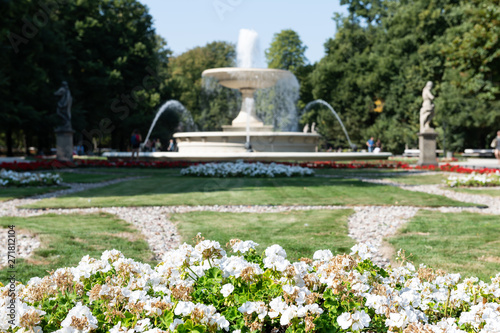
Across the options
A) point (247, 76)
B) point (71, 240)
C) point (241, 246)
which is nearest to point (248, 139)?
A: point (247, 76)

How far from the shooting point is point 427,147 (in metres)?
22.8

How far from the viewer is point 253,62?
30.5 m

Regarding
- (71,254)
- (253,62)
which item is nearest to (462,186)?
(71,254)

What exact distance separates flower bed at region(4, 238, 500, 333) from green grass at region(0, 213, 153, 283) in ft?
5.42

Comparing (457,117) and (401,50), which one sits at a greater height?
(401,50)

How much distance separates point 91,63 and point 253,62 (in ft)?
46.3

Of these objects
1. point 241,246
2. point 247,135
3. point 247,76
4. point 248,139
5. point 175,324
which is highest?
point 247,76

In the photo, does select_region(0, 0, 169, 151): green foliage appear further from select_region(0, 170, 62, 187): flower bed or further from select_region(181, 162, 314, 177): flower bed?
select_region(181, 162, 314, 177): flower bed

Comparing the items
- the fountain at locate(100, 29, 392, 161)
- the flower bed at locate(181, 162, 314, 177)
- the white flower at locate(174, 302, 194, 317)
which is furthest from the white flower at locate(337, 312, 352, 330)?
the fountain at locate(100, 29, 392, 161)

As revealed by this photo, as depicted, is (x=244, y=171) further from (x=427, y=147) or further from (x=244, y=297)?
(x=244, y=297)

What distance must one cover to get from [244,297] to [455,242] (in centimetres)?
432

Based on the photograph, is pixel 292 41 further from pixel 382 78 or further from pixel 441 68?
pixel 441 68

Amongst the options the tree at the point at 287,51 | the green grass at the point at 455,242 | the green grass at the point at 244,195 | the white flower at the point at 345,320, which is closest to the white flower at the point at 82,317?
the white flower at the point at 345,320

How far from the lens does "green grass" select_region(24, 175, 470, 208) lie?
980cm
